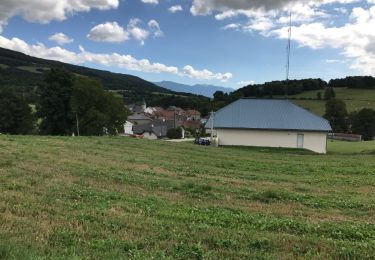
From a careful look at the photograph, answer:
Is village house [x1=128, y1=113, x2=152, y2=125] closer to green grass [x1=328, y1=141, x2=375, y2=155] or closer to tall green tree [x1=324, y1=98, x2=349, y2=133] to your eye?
tall green tree [x1=324, y1=98, x2=349, y2=133]

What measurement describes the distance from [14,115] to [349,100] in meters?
106

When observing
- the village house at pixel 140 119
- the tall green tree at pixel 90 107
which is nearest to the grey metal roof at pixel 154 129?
the village house at pixel 140 119

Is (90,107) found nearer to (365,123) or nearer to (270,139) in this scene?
(270,139)

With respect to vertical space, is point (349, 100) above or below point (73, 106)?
above

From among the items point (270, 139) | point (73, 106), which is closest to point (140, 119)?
point (73, 106)

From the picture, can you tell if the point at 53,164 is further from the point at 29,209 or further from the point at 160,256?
the point at 160,256

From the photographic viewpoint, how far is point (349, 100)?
143 metres

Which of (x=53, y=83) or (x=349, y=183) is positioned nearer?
A: (x=349, y=183)

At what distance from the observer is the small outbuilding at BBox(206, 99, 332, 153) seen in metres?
54.7

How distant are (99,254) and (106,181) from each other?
26.4 feet

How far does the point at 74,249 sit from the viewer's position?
255 inches

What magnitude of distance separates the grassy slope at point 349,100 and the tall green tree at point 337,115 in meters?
4.67

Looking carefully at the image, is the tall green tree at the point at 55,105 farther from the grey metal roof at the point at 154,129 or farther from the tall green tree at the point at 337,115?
the tall green tree at the point at 337,115

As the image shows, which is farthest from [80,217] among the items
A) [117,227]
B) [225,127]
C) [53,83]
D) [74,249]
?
[53,83]
